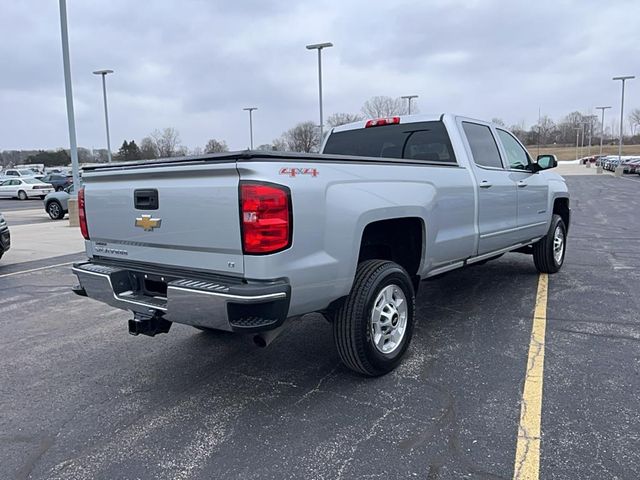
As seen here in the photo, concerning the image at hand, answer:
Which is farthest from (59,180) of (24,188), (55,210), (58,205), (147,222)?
(147,222)

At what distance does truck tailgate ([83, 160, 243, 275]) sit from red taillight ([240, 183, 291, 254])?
0.06 m

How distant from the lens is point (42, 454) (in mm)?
2957

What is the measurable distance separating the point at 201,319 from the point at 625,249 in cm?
858

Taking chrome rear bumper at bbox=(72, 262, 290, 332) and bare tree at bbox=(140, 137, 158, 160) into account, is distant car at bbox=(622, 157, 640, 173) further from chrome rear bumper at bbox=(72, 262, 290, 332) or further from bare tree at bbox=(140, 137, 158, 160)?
chrome rear bumper at bbox=(72, 262, 290, 332)

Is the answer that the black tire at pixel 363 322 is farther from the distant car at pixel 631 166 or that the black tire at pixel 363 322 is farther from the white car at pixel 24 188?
the distant car at pixel 631 166

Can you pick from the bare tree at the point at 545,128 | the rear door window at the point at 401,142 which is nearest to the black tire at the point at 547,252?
the rear door window at the point at 401,142

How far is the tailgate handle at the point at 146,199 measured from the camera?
11.1 ft

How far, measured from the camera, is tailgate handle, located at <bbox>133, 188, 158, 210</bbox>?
11.1 feet

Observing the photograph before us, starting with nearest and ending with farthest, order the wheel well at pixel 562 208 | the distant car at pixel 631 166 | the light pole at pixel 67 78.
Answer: the wheel well at pixel 562 208 → the light pole at pixel 67 78 → the distant car at pixel 631 166

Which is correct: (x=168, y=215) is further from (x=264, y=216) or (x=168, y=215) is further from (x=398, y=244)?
(x=398, y=244)

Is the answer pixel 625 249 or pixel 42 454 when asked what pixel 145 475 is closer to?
pixel 42 454

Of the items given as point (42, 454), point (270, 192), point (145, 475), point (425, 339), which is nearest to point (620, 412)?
point (425, 339)

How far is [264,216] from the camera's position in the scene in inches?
114

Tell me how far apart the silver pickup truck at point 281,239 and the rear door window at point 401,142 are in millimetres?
123
